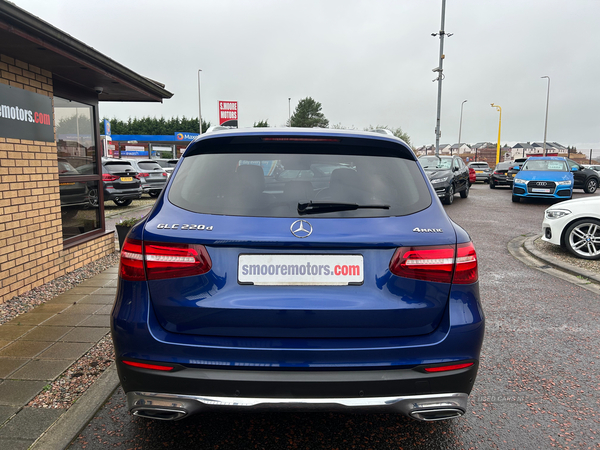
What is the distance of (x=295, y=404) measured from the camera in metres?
2.14

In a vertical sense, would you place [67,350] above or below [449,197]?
below

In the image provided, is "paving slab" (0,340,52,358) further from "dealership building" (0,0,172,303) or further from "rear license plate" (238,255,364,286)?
"rear license plate" (238,255,364,286)

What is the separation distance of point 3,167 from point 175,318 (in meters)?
3.91

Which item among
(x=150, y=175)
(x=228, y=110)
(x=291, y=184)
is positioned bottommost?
(x=150, y=175)

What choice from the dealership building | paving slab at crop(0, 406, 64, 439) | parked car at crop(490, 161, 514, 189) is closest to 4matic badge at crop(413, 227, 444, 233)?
paving slab at crop(0, 406, 64, 439)

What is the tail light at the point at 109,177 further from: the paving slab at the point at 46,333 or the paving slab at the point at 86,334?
the paving slab at the point at 86,334

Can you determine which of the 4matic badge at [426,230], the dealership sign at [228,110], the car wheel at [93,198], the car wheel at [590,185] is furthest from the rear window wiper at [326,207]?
the car wheel at [590,185]

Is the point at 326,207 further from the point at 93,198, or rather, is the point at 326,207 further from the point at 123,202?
the point at 123,202

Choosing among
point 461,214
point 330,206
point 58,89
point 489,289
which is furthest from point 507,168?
point 330,206

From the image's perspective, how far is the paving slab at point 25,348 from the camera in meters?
3.72

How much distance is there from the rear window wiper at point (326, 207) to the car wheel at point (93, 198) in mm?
5996

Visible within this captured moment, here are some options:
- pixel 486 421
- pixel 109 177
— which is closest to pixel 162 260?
pixel 486 421

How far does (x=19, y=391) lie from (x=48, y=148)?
12.0 feet

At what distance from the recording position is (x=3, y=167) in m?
4.97
